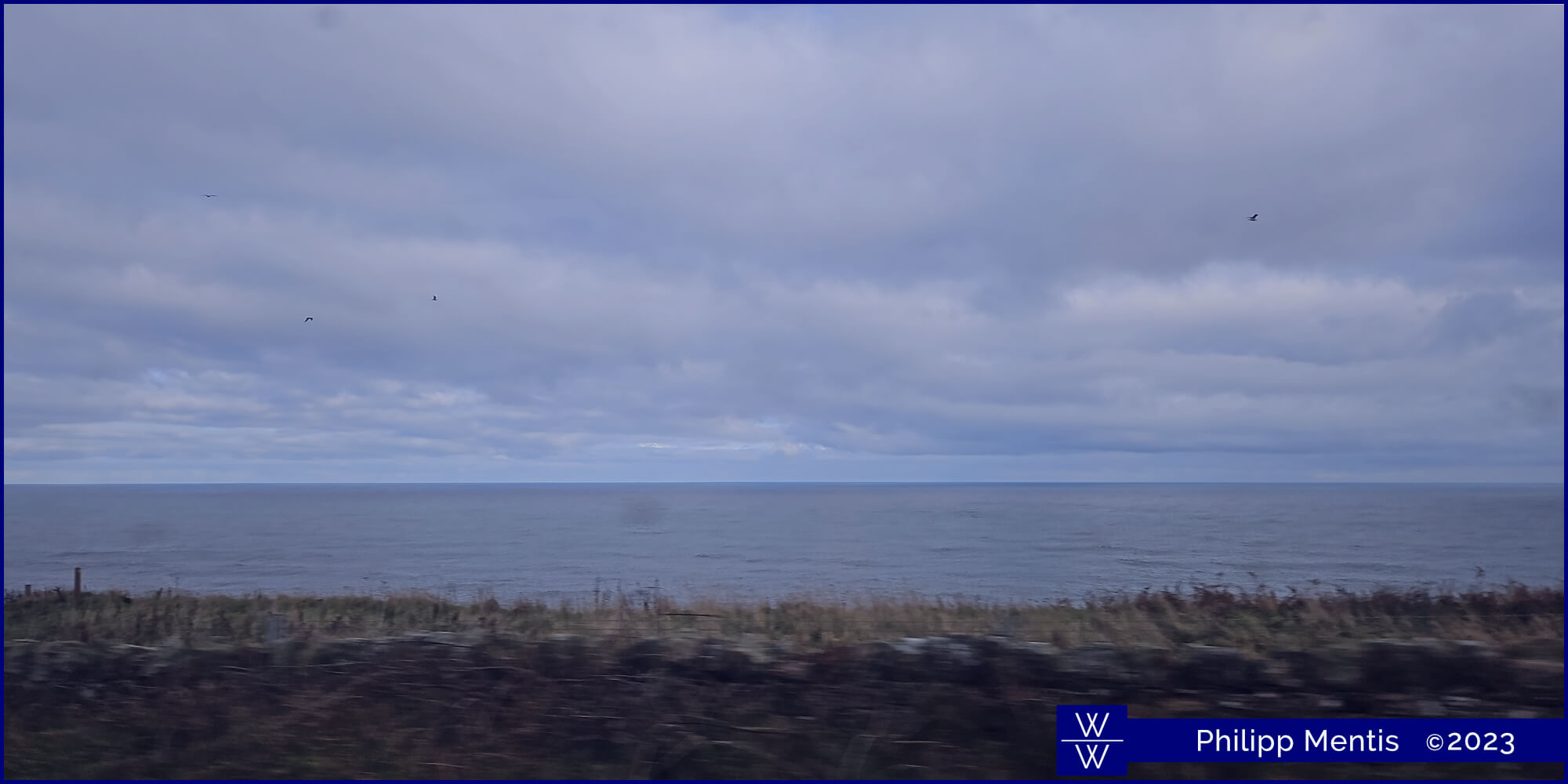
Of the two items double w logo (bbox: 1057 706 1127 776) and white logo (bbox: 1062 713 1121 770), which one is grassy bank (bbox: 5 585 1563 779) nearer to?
double w logo (bbox: 1057 706 1127 776)

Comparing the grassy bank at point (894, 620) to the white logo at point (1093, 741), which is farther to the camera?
the grassy bank at point (894, 620)

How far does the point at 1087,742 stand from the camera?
6602 mm

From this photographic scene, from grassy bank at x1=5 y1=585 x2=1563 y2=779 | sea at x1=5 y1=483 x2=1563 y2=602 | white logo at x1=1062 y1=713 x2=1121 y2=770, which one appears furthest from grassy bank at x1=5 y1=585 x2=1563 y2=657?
sea at x1=5 y1=483 x2=1563 y2=602

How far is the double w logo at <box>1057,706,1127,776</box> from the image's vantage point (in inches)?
254

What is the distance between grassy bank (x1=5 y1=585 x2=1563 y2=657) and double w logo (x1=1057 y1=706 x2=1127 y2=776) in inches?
58.1

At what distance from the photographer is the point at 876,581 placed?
3228 cm

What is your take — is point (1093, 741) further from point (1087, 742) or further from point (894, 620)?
point (894, 620)

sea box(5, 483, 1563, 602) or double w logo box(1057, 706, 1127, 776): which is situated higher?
double w logo box(1057, 706, 1127, 776)

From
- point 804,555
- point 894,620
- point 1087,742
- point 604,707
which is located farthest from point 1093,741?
point 804,555

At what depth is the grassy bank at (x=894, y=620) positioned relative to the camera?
9.62m

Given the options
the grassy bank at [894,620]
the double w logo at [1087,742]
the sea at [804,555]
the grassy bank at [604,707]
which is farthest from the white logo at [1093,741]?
the sea at [804,555]

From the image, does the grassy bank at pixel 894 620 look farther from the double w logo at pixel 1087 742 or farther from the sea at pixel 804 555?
the sea at pixel 804 555

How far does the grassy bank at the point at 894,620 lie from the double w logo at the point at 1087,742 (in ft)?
4.84

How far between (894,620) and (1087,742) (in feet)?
16.6
